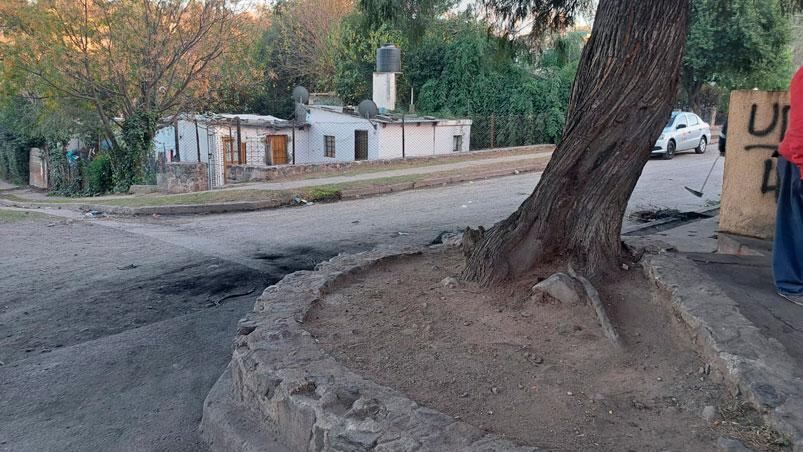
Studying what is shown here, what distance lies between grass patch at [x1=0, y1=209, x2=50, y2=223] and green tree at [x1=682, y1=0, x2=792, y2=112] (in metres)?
21.7

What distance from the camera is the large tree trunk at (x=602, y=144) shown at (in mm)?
4535

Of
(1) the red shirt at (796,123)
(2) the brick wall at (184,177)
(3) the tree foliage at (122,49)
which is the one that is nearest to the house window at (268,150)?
(3) the tree foliage at (122,49)

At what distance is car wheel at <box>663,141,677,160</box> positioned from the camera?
→ 72.0 ft

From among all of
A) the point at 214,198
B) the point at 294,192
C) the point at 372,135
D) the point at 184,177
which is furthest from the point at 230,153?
the point at 214,198

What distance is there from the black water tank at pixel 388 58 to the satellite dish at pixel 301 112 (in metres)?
4.30

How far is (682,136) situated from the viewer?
22.6 m

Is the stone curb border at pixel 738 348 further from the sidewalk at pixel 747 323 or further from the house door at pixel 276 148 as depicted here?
the house door at pixel 276 148

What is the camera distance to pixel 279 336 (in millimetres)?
4023

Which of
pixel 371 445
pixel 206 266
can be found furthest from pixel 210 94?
pixel 371 445

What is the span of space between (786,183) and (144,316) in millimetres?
5613

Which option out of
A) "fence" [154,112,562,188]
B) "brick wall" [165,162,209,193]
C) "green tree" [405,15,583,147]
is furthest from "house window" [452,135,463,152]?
"brick wall" [165,162,209,193]

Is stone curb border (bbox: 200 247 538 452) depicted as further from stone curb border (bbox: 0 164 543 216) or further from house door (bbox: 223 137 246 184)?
house door (bbox: 223 137 246 184)

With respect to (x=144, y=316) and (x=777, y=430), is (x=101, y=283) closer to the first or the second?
(x=144, y=316)

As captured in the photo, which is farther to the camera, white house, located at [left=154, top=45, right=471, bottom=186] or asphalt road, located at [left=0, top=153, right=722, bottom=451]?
white house, located at [left=154, top=45, right=471, bottom=186]
